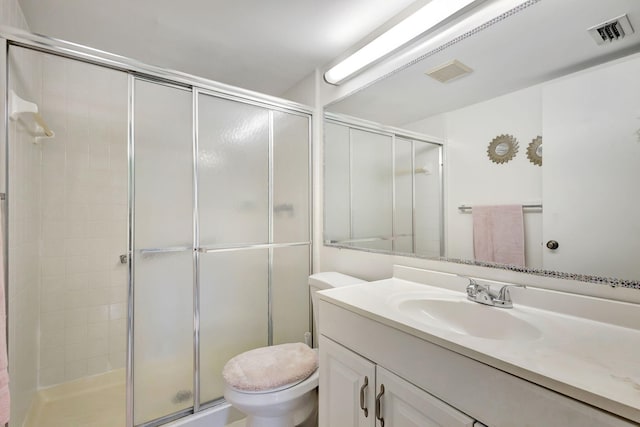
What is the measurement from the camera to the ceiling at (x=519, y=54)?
0.90 metres

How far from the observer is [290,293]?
6.57 ft

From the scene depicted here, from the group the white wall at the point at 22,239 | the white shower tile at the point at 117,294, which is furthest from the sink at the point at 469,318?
the white shower tile at the point at 117,294

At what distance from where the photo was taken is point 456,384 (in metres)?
0.72

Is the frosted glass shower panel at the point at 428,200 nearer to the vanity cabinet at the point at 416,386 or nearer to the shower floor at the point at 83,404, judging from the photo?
the vanity cabinet at the point at 416,386

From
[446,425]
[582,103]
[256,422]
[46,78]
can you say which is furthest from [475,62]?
[46,78]

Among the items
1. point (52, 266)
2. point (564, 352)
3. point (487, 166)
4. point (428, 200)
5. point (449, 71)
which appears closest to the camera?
point (564, 352)

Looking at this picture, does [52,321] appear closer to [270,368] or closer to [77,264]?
[77,264]

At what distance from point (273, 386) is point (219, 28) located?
77.3 inches

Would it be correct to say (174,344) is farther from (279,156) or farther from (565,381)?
(565,381)

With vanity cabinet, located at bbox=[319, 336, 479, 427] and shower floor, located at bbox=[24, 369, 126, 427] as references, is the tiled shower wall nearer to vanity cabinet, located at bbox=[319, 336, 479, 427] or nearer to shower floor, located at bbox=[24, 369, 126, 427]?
shower floor, located at bbox=[24, 369, 126, 427]

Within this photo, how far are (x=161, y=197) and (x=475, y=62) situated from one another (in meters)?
1.66

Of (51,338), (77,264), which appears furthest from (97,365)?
(77,264)

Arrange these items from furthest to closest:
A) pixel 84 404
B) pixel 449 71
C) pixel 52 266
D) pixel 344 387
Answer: pixel 52 266 → pixel 84 404 → pixel 449 71 → pixel 344 387

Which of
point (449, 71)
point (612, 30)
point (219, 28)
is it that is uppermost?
point (219, 28)
